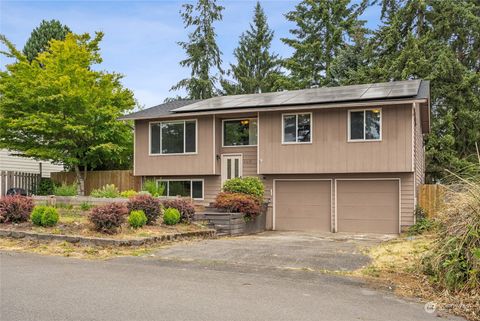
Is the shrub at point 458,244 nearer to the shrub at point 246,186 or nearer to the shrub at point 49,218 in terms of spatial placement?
the shrub at point 49,218

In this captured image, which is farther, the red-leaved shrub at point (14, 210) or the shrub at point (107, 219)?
the red-leaved shrub at point (14, 210)

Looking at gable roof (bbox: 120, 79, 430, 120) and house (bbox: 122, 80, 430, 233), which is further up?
gable roof (bbox: 120, 79, 430, 120)

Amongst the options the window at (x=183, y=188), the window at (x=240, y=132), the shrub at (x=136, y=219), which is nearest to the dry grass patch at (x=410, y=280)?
the shrub at (x=136, y=219)

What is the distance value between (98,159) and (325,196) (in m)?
11.2

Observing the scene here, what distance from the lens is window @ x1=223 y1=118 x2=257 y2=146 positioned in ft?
65.0

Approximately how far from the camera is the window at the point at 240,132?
779 inches

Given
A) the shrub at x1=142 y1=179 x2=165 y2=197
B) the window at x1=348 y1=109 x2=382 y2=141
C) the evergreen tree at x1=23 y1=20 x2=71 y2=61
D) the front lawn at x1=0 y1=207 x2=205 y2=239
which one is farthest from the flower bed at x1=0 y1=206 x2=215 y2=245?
the evergreen tree at x1=23 y1=20 x2=71 y2=61

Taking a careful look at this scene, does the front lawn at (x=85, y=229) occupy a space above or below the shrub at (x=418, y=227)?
above

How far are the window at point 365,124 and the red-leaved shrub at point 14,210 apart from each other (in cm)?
1119

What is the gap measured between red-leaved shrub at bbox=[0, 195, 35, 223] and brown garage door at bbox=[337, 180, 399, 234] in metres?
11.0

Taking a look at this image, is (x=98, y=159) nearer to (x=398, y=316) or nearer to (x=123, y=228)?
(x=123, y=228)

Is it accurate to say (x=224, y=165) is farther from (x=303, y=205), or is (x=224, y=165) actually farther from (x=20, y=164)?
(x=20, y=164)

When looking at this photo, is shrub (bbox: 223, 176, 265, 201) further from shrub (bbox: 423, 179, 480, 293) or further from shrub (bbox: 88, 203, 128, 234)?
shrub (bbox: 423, 179, 480, 293)

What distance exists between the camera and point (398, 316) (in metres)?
5.68
